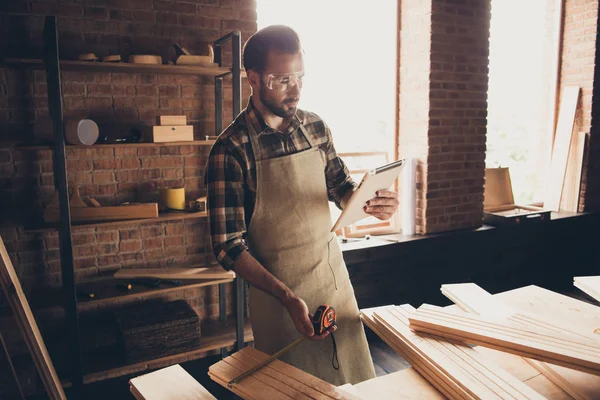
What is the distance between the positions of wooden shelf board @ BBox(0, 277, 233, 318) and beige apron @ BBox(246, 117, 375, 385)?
44.8 inches

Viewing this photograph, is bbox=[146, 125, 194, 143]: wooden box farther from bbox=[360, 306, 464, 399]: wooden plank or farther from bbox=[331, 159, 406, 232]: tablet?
bbox=[360, 306, 464, 399]: wooden plank

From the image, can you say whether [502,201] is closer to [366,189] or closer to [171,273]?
[171,273]

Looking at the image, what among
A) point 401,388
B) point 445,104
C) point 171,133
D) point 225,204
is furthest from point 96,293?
point 445,104

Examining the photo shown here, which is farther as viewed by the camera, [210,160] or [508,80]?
[508,80]

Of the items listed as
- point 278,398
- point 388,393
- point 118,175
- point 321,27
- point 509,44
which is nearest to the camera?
point 278,398

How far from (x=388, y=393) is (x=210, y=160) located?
3.28 ft

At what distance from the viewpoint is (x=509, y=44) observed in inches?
183

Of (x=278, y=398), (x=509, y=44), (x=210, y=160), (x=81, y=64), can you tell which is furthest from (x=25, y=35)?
(x=509, y=44)

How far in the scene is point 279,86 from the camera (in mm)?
1799

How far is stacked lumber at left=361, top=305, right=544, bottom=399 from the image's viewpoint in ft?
3.75

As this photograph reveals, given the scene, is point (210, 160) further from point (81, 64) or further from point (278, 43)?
point (81, 64)

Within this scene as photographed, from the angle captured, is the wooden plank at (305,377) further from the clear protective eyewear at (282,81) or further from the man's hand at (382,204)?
the clear protective eyewear at (282,81)

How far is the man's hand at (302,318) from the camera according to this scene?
156 centimetres

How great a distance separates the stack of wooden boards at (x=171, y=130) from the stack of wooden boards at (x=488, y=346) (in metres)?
1.76
